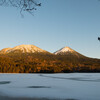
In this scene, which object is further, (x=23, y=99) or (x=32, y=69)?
(x=32, y=69)

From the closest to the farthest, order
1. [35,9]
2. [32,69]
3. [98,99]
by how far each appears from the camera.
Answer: [98,99]
[35,9]
[32,69]

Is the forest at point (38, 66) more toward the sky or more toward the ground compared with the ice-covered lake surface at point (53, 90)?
more toward the ground

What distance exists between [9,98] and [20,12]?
2.42m

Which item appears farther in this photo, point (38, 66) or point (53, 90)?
point (38, 66)

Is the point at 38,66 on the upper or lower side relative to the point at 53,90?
lower

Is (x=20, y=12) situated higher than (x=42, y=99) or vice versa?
(x=20, y=12)

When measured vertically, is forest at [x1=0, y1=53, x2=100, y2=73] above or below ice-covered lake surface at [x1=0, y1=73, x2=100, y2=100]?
below

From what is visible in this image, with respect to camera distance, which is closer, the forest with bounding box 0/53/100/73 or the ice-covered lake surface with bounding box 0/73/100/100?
the ice-covered lake surface with bounding box 0/73/100/100

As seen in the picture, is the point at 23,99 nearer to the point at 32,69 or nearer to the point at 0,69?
the point at 0,69

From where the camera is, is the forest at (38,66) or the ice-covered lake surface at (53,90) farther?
the forest at (38,66)

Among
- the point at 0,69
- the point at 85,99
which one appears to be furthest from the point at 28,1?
the point at 0,69

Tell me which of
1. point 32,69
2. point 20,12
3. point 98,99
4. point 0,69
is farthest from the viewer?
point 32,69

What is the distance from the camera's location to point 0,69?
45.7 meters

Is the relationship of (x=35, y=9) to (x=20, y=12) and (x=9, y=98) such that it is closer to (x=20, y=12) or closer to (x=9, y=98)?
(x=20, y=12)
